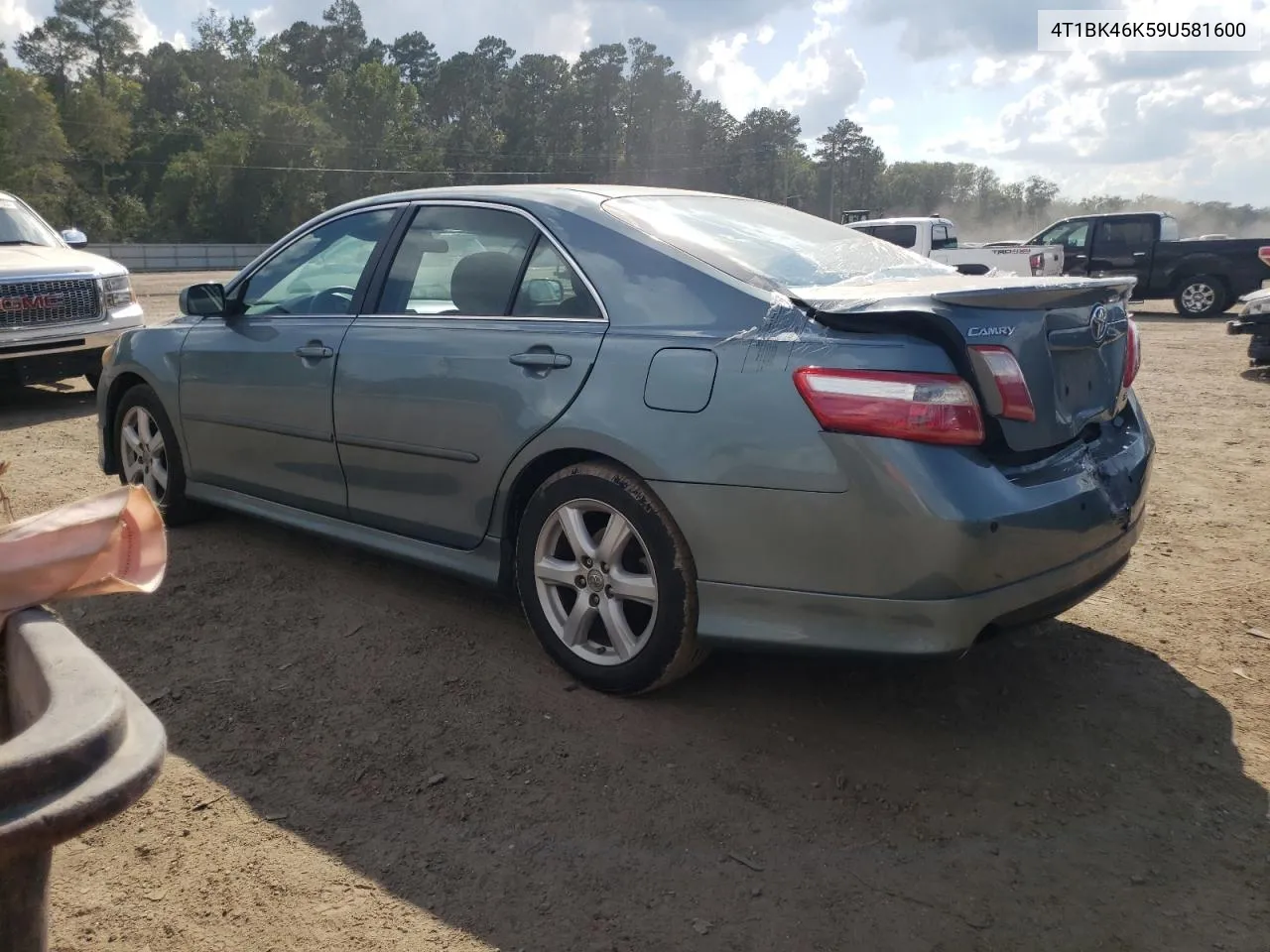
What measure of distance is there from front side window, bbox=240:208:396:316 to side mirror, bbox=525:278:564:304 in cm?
94

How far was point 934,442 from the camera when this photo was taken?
2701 millimetres

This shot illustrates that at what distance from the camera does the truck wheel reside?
17.9 meters

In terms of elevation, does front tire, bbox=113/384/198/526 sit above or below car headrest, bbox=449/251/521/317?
below

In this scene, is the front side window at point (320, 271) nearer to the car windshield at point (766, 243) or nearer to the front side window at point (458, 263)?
the front side window at point (458, 263)

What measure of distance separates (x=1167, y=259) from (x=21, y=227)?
17464 millimetres

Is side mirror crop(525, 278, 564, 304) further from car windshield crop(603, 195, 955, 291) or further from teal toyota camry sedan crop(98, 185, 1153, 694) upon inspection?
car windshield crop(603, 195, 955, 291)

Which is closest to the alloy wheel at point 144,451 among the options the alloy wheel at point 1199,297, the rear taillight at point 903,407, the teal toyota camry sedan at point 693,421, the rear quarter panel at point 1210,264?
the teal toyota camry sedan at point 693,421

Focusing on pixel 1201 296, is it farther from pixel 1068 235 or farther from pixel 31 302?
pixel 31 302

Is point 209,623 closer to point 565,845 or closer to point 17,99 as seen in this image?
point 565,845

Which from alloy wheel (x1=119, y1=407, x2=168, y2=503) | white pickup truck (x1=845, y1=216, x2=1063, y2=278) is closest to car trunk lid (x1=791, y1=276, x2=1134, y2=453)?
alloy wheel (x1=119, y1=407, x2=168, y2=503)

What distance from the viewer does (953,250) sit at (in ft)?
61.8

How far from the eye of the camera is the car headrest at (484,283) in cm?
368

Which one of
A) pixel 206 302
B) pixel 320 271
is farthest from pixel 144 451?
pixel 320 271

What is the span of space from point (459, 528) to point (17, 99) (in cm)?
7274
